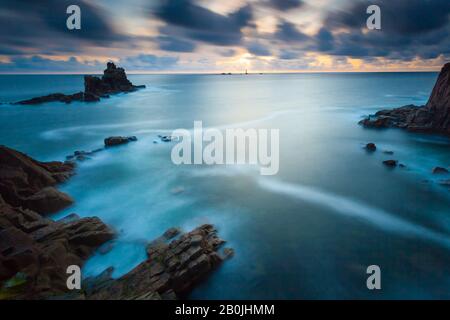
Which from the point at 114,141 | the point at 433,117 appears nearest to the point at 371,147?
the point at 433,117

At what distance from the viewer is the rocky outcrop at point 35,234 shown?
7266mm

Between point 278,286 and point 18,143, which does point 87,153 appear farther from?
point 278,286

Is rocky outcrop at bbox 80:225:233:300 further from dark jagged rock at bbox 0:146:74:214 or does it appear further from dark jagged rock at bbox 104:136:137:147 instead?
dark jagged rock at bbox 104:136:137:147

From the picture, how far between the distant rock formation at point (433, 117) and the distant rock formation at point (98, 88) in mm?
54914

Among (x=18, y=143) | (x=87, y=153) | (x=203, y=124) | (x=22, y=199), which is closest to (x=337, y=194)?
(x=22, y=199)

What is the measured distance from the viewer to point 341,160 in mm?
19672

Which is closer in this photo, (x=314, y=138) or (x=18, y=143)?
(x=18, y=143)

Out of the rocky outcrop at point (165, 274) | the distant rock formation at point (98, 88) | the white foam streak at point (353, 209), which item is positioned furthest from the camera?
the distant rock formation at point (98, 88)

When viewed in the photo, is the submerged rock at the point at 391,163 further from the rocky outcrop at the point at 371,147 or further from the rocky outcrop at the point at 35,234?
the rocky outcrop at the point at 35,234

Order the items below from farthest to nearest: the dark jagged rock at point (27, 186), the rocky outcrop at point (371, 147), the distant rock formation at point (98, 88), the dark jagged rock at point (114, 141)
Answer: the distant rock formation at point (98, 88), the dark jagged rock at point (114, 141), the rocky outcrop at point (371, 147), the dark jagged rock at point (27, 186)

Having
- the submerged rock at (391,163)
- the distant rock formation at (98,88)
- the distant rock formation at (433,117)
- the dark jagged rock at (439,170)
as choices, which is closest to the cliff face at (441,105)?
the distant rock formation at (433,117)

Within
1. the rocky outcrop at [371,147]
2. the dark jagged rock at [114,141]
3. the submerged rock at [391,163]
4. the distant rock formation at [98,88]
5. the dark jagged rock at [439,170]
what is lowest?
the dark jagged rock at [439,170]

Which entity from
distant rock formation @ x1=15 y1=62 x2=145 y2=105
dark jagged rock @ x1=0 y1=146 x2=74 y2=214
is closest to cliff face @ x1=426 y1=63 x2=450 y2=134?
Result: dark jagged rock @ x1=0 y1=146 x2=74 y2=214

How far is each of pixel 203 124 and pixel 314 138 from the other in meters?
15.0
